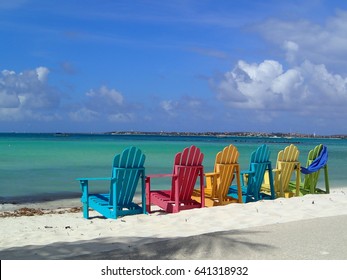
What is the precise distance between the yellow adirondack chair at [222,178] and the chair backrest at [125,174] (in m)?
1.26

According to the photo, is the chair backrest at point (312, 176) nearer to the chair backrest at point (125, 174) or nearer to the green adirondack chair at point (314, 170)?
the green adirondack chair at point (314, 170)

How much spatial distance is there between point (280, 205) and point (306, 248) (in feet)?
10.0

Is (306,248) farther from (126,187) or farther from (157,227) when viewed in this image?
(126,187)

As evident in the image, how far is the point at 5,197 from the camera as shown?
464 inches

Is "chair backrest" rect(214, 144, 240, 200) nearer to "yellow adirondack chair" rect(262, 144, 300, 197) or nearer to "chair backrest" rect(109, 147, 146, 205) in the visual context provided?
"yellow adirondack chair" rect(262, 144, 300, 197)

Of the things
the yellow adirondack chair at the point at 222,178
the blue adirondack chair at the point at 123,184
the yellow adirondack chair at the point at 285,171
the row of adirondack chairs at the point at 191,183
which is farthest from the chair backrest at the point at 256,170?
the blue adirondack chair at the point at 123,184

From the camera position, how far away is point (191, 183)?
7.78 meters

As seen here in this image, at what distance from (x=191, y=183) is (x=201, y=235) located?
307 cm

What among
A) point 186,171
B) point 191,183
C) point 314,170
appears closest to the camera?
point 186,171

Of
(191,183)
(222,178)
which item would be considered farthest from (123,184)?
(222,178)

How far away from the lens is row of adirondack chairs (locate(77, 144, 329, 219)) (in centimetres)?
728

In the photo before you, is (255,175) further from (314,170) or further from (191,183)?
(314,170)

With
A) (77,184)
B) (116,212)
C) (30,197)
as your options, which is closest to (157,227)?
(116,212)

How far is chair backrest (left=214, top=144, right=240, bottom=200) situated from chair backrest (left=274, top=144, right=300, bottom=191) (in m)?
1.19
